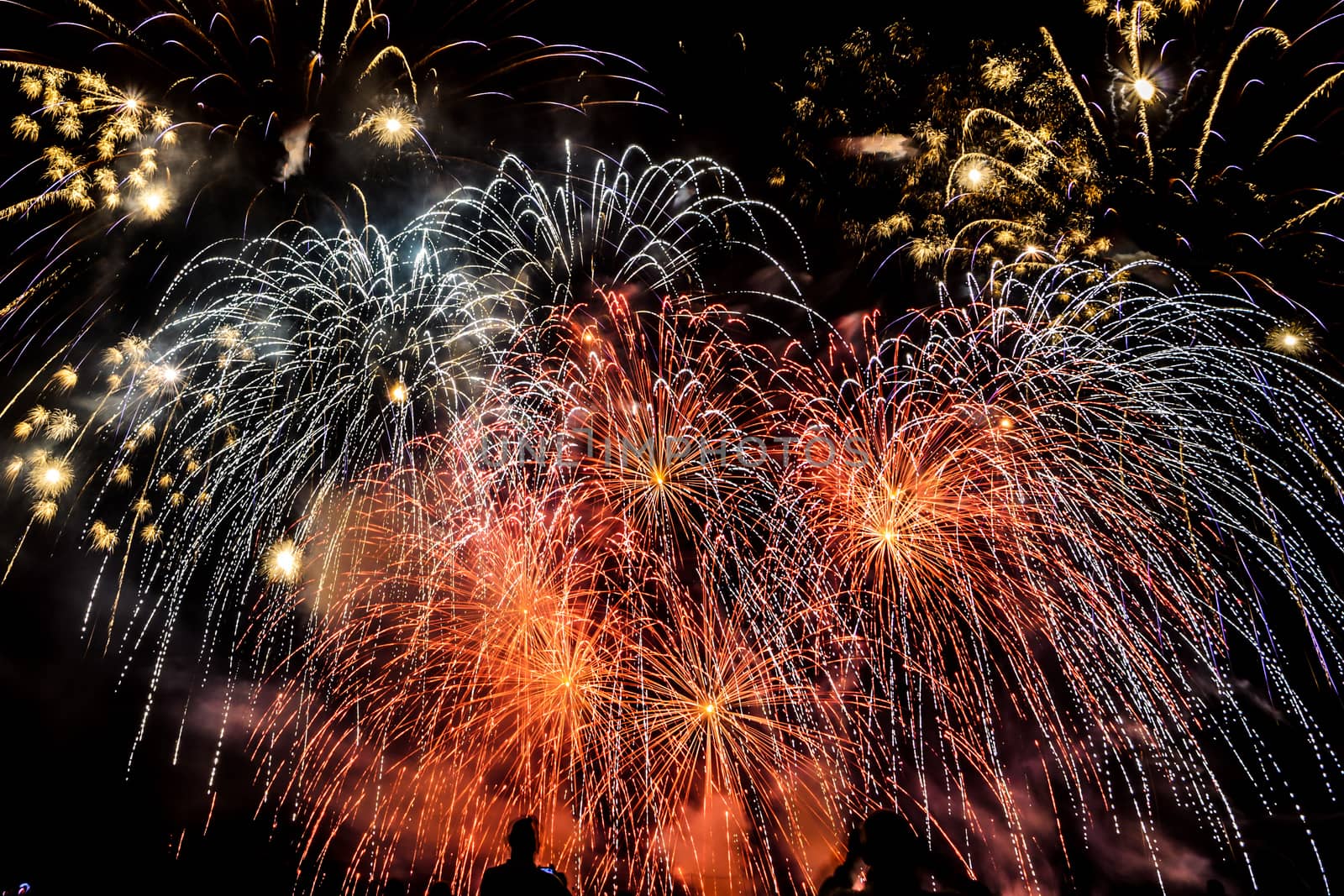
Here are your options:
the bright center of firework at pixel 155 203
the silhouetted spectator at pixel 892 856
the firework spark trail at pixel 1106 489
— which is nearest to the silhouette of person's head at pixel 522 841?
the silhouetted spectator at pixel 892 856

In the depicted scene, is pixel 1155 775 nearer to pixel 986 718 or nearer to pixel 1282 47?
pixel 986 718

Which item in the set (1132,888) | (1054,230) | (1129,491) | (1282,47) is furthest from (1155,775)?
(1282,47)

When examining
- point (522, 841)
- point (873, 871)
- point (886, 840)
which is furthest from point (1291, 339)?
point (522, 841)

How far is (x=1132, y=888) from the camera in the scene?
55.9ft

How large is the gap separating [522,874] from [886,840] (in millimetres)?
2774

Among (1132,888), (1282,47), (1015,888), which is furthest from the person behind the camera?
(1015,888)

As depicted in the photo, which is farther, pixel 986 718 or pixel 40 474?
pixel 986 718

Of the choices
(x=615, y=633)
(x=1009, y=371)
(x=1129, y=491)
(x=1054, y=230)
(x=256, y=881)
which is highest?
(x=1054, y=230)

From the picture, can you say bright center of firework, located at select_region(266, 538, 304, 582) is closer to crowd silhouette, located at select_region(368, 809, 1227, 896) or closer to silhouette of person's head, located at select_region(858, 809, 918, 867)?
crowd silhouette, located at select_region(368, 809, 1227, 896)

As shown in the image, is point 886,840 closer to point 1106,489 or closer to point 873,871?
point 873,871

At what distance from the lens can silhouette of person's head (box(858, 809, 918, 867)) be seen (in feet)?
13.8

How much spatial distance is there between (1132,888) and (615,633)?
52.9ft

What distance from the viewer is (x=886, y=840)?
4227 mm

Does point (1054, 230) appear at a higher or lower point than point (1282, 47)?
lower
